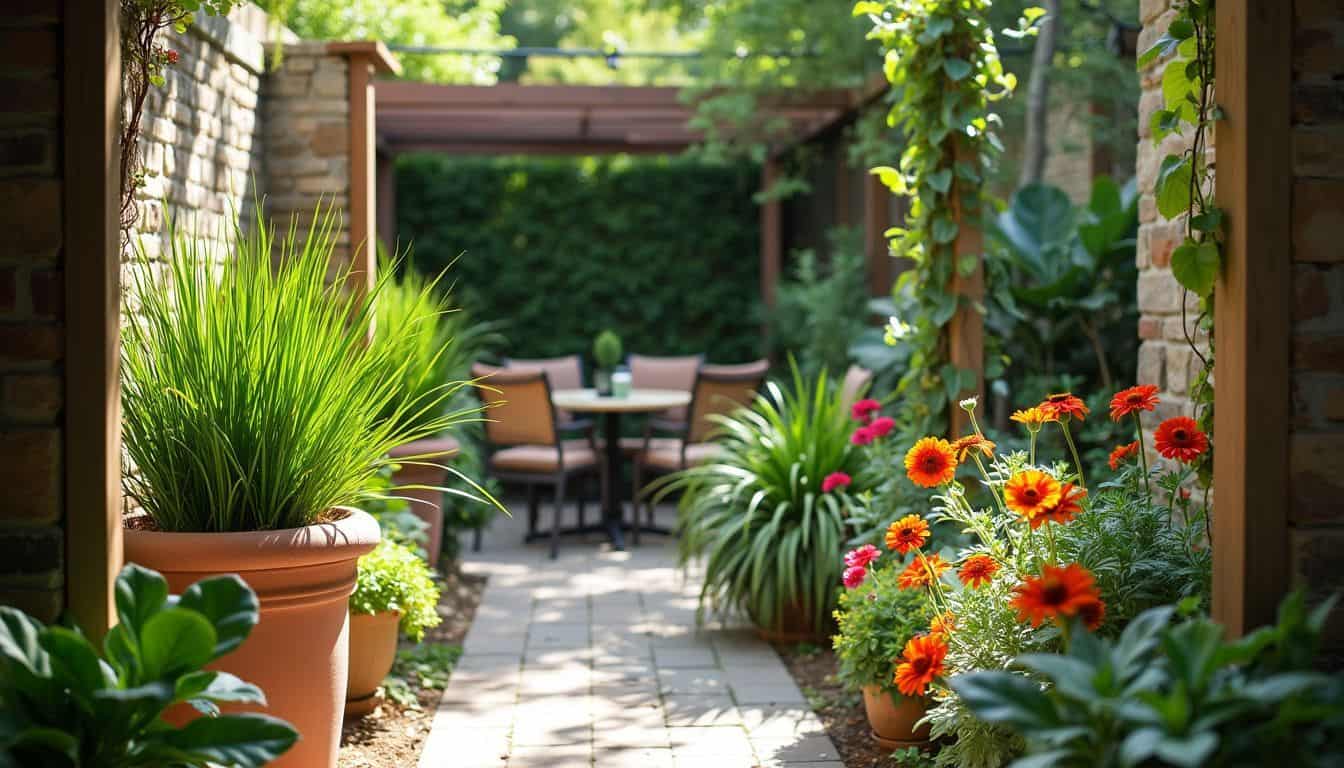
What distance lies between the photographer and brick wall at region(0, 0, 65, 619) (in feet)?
7.11

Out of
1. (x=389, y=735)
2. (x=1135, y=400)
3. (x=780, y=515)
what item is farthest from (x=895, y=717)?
(x=389, y=735)

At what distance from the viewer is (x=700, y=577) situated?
215 inches

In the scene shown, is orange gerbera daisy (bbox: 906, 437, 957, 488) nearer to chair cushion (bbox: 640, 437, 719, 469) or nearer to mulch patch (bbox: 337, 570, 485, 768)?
mulch patch (bbox: 337, 570, 485, 768)

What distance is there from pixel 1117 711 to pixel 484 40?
9794mm

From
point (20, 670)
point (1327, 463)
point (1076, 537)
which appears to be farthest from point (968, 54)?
point (20, 670)

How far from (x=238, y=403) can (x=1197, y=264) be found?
6.15ft

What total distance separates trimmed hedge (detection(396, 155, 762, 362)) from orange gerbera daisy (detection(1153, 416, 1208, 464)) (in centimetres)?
624

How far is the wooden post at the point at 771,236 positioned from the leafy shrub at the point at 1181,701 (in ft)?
21.6

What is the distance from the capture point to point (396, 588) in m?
3.47

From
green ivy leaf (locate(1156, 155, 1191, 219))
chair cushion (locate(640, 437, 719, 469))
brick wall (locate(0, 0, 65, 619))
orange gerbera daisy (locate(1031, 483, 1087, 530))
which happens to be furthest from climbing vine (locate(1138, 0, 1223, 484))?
chair cushion (locate(640, 437, 719, 469))

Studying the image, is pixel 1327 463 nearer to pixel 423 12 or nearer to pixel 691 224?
pixel 691 224

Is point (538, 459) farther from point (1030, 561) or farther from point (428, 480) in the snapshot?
point (1030, 561)

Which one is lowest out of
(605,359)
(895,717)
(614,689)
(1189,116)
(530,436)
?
(614,689)

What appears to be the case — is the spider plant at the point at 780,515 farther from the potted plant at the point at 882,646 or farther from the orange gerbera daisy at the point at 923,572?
the orange gerbera daisy at the point at 923,572
